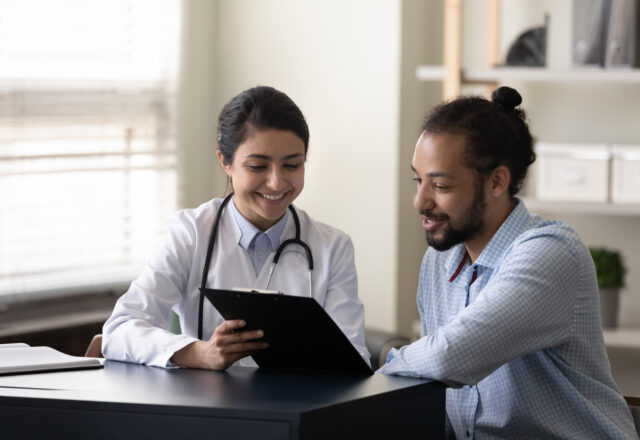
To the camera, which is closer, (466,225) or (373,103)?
(466,225)

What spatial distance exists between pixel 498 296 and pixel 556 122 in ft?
7.28

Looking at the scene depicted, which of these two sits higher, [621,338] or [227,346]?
[227,346]

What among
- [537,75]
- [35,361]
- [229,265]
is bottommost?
[35,361]

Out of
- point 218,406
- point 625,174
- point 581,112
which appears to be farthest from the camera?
point 581,112

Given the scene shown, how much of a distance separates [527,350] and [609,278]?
187 cm

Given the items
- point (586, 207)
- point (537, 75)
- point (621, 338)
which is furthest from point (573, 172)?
point (621, 338)

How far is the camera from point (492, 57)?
347 centimetres

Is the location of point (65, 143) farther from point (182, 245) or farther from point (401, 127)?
point (182, 245)

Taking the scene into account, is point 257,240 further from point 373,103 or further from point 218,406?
point 373,103

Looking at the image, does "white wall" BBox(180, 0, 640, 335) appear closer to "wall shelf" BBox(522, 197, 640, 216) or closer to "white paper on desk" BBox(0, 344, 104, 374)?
"wall shelf" BBox(522, 197, 640, 216)

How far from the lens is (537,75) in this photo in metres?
3.33

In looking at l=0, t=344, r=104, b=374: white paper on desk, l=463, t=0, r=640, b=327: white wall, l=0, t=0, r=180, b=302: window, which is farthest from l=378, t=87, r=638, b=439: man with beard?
l=463, t=0, r=640, b=327: white wall

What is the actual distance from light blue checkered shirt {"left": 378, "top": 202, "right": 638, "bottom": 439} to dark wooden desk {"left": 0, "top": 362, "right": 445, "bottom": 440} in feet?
0.27

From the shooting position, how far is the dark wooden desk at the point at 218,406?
1259 millimetres
